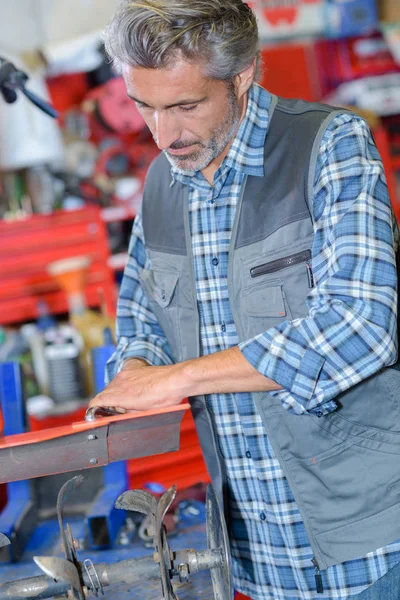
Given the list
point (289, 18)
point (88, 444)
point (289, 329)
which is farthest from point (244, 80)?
point (289, 18)

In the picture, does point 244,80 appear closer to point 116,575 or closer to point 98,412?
point 98,412

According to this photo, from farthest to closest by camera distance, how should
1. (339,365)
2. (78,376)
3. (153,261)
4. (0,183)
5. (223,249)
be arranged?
(0,183) → (78,376) → (153,261) → (223,249) → (339,365)

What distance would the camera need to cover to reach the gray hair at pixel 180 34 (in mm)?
1382

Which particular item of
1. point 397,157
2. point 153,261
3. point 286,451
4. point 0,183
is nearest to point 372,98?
point 397,157

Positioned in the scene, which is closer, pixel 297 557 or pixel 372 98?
pixel 297 557

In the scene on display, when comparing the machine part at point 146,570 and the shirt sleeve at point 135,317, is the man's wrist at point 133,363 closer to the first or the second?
the shirt sleeve at point 135,317

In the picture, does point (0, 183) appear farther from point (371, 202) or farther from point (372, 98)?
point (371, 202)

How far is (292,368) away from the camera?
1.27 metres

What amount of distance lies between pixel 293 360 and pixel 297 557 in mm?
440

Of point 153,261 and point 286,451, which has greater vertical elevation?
point 153,261

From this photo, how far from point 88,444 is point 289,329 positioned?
379mm

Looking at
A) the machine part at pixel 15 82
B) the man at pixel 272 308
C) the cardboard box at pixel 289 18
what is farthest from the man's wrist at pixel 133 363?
the cardboard box at pixel 289 18

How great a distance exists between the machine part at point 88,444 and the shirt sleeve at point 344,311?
19 centimetres

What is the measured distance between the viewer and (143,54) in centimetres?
140
